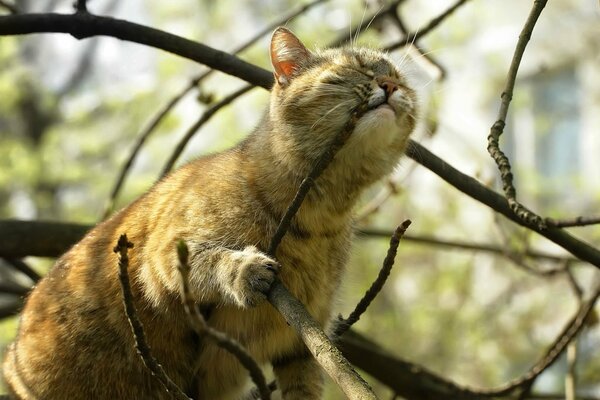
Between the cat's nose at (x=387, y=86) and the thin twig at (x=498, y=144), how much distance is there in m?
0.44

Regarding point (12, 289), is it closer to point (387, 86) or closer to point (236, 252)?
point (236, 252)

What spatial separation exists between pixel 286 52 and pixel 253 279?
1.23 meters

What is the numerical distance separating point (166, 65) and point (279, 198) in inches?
348

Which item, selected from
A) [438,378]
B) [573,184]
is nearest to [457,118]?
[573,184]

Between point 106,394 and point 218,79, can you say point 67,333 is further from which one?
point 218,79

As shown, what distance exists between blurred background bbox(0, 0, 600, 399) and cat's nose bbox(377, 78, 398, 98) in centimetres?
706

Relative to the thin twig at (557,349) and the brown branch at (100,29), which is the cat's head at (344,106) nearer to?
the brown branch at (100,29)

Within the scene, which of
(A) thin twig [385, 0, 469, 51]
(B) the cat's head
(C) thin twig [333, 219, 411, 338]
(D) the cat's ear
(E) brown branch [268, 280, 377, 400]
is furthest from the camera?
(A) thin twig [385, 0, 469, 51]

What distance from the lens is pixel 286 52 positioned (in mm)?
3436

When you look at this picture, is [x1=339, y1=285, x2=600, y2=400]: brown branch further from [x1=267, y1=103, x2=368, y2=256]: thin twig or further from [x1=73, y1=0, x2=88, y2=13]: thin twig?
[x1=73, y1=0, x2=88, y2=13]: thin twig

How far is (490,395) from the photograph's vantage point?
3.95 m

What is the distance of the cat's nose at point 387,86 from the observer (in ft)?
9.93

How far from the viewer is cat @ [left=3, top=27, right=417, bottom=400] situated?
301cm

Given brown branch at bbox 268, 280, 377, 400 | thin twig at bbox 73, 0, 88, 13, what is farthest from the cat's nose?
thin twig at bbox 73, 0, 88, 13
